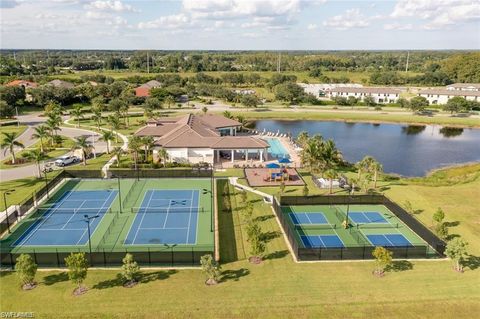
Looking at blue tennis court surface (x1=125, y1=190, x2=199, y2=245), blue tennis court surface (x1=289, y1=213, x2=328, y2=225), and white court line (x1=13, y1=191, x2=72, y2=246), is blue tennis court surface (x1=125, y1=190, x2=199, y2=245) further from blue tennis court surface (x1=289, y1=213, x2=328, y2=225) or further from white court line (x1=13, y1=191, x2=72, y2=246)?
blue tennis court surface (x1=289, y1=213, x2=328, y2=225)

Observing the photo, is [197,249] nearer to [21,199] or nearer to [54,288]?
[54,288]

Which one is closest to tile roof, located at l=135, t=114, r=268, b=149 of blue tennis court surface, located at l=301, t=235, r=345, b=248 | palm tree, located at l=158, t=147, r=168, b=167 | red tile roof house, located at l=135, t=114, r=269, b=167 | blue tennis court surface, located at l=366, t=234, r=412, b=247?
red tile roof house, located at l=135, t=114, r=269, b=167

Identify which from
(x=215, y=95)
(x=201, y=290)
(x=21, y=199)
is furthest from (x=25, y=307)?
(x=215, y=95)

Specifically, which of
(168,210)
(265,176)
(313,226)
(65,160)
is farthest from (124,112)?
(313,226)

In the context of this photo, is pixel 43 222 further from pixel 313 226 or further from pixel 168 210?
pixel 313 226

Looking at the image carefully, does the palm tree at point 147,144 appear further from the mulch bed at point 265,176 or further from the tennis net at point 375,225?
the tennis net at point 375,225
